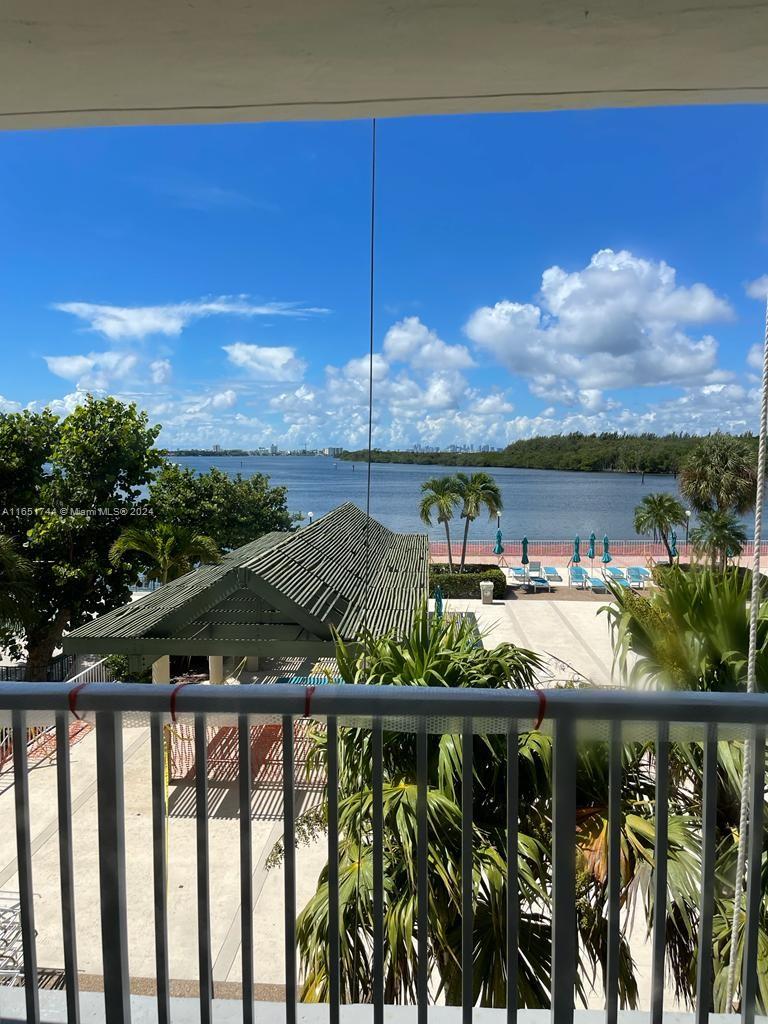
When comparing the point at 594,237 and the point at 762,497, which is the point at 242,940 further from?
the point at 594,237

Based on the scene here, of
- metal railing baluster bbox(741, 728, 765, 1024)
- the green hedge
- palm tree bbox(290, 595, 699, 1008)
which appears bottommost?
the green hedge

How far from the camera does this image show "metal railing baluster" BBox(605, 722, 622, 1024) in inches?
34.7

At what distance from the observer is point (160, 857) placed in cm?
94

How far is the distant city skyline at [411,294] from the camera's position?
61.9 metres

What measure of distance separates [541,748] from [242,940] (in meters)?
0.96

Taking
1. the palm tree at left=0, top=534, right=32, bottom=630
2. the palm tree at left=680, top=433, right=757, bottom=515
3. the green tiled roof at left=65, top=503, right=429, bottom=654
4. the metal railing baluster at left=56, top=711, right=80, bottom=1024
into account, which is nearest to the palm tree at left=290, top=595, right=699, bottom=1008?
the metal railing baluster at left=56, top=711, right=80, bottom=1024

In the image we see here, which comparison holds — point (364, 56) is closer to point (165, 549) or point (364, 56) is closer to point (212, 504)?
point (165, 549)

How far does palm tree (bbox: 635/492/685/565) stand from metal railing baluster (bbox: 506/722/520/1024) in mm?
23784

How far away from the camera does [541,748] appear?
1.67 meters

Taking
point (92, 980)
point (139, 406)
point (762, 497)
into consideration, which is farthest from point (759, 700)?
point (139, 406)

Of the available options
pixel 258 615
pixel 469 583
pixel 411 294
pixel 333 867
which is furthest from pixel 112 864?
pixel 411 294

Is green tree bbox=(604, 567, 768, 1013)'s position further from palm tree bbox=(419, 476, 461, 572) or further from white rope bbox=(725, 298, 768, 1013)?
palm tree bbox=(419, 476, 461, 572)

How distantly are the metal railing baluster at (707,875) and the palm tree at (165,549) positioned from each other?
432 inches

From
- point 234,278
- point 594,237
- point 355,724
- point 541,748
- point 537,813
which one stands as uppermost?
point 594,237
